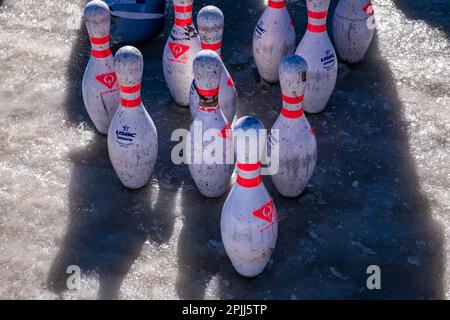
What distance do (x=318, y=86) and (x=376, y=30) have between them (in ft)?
3.56

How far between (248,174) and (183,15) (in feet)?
4.21

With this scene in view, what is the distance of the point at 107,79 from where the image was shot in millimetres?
3678

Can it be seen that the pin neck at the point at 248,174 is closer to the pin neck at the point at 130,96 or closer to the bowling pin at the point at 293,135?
the bowling pin at the point at 293,135

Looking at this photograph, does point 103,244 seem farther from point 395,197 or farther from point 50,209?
point 395,197

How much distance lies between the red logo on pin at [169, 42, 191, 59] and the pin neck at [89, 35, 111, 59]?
1.28ft

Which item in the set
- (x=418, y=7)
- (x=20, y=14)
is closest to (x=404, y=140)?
(x=418, y=7)

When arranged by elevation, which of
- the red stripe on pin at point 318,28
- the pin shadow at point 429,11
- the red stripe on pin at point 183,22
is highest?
the red stripe on pin at point 318,28

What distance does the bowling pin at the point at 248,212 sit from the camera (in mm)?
2848

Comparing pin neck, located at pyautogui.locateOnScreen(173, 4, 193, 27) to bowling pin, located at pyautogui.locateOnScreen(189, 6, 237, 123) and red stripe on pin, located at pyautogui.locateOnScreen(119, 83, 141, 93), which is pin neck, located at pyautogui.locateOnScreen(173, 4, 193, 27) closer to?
bowling pin, located at pyautogui.locateOnScreen(189, 6, 237, 123)

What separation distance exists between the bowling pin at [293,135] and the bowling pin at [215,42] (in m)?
0.44

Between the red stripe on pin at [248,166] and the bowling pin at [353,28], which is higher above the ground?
the red stripe on pin at [248,166]

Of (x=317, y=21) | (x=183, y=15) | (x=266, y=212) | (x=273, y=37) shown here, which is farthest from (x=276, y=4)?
(x=266, y=212)

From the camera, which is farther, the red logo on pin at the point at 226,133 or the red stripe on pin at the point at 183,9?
the red stripe on pin at the point at 183,9

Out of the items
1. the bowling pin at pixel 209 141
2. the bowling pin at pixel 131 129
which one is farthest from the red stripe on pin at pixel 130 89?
the bowling pin at pixel 209 141
